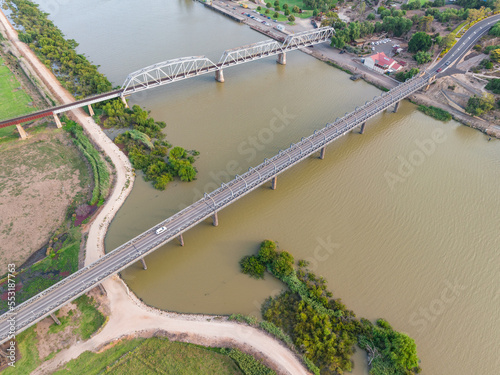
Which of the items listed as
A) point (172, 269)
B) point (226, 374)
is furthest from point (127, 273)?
point (226, 374)

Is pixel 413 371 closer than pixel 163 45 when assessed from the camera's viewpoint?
Yes

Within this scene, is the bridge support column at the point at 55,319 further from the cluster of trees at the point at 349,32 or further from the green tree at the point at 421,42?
the green tree at the point at 421,42

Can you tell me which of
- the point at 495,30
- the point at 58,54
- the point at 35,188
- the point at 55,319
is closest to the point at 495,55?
the point at 495,30

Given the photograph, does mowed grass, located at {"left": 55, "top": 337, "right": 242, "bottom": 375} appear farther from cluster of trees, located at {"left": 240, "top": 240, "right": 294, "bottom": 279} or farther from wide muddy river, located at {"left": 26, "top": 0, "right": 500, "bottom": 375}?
cluster of trees, located at {"left": 240, "top": 240, "right": 294, "bottom": 279}

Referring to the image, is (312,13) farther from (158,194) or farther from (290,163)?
(158,194)

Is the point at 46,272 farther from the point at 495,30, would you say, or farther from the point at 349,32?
the point at 495,30

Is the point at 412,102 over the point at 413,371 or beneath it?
over
